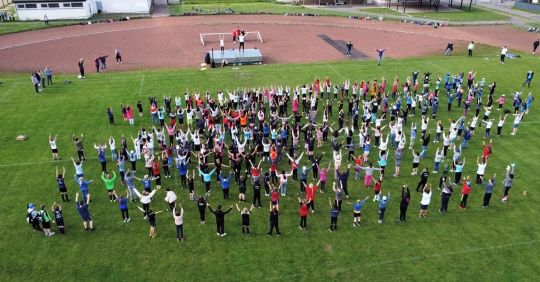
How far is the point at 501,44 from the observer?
5103cm

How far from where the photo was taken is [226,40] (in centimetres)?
5184

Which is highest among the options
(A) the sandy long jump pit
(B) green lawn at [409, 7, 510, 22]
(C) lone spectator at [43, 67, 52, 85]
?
(B) green lawn at [409, 7, 510, 22]

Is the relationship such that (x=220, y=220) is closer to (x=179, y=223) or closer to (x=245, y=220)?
(x=245, y=220)

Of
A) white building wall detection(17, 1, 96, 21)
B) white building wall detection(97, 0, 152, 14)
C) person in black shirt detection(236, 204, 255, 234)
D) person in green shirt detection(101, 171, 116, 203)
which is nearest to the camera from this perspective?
person in black shirt detection(236, 204, 255, 234)

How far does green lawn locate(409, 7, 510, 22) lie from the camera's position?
209 feet

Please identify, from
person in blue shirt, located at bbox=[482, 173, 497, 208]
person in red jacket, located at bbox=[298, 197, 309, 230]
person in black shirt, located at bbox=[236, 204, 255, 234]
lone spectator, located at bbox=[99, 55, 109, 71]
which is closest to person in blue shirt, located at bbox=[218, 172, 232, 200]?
person in black shirt, located at bbox=[236, 204, 255, 234]

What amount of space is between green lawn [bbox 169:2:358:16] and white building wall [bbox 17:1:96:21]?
1221cm

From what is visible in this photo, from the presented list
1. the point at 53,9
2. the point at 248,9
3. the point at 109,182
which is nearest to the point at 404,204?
the point at 109,182

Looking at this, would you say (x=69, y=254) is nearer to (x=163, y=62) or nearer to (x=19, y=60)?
(x=163, y=62)

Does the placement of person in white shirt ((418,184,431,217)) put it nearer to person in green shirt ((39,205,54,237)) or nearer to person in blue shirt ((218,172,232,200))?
person in blue shirt ((218,172,232,200))

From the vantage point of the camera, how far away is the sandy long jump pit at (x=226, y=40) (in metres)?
45.4

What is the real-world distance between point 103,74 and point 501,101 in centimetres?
3257

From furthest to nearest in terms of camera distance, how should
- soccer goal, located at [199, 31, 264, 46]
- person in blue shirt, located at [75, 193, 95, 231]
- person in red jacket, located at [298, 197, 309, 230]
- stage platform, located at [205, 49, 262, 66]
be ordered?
soccer goal, located at [199, 31, 264, 46], stage platform, located at [205, 49, 262, 66], person in red jacket, located at [298, 197, 309, 230], person in blue shirt, located at [75, 193, 95, 231]

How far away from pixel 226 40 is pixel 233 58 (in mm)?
9659
